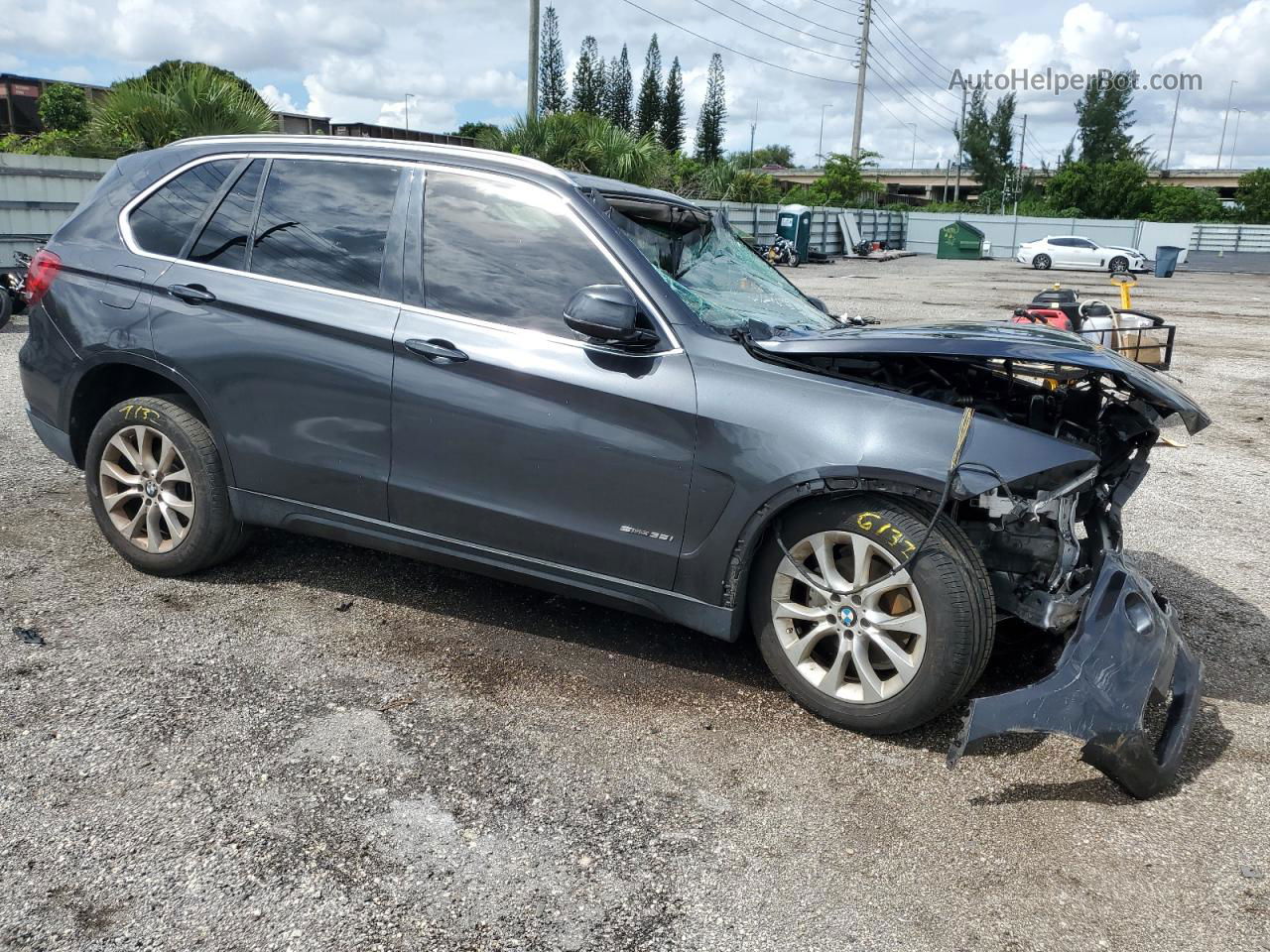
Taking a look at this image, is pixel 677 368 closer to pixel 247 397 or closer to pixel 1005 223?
pixel 247 397

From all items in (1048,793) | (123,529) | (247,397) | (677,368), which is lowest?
(1048,793)

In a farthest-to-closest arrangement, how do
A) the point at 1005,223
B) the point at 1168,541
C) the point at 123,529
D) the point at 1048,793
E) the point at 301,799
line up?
the point at 1005,223
the point at 1168,541
the point at 123,529
the point at 1048,793
the point at 301,799

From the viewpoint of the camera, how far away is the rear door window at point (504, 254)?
3.78m

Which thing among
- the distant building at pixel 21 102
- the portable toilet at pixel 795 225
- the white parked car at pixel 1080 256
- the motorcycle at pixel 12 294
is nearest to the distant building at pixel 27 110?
the distant building at pixel 21 102

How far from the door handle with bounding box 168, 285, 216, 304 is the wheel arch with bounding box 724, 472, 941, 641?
2361mm

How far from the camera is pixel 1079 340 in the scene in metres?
3.88

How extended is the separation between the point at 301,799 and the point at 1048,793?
225cm

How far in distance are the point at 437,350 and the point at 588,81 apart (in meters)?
83.2

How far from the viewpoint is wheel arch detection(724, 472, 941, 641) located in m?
3.30

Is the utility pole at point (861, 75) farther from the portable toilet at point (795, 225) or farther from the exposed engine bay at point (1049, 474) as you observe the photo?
the exposed engine bay at point (1049, 474)

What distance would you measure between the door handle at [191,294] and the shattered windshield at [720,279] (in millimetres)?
1686

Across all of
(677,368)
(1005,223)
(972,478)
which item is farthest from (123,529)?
(1005,223)

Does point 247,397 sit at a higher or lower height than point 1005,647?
higher

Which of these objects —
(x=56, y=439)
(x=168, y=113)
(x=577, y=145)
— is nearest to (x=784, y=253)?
(x=577, y=145)
